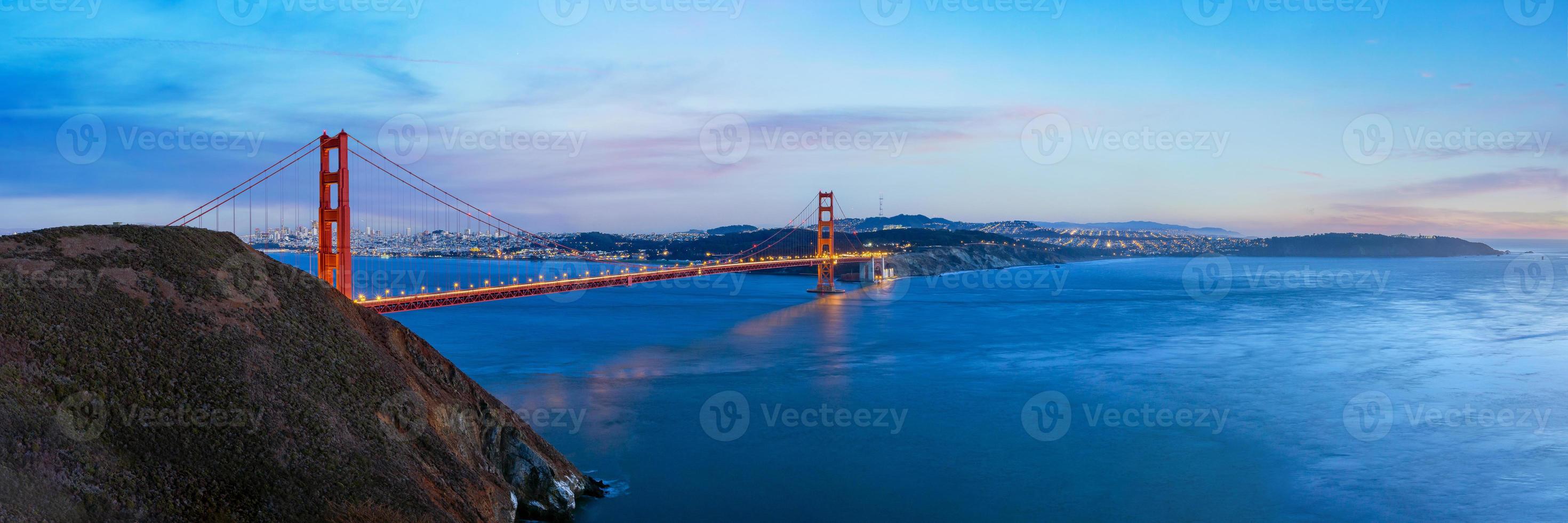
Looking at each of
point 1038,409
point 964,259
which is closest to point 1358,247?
point 964,259

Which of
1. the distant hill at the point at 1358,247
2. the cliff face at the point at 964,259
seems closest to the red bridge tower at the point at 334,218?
the cliff face at the point at 964,259

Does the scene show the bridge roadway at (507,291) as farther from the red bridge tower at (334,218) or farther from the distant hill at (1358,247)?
the distant hill at (1358,247)

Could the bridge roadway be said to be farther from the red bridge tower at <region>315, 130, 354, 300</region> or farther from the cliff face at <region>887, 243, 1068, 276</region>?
the cliff face at <region>887, 243, 1068, 276</region>

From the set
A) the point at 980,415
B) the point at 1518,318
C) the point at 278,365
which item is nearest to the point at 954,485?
the point at 980,415

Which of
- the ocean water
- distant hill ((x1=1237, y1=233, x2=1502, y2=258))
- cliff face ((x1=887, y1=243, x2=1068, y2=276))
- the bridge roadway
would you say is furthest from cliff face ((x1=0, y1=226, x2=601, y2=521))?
distant hill ((x1=1237, y1=233, x2=1502, y2=258))

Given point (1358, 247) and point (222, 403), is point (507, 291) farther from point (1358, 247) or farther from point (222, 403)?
point (1358, 247)

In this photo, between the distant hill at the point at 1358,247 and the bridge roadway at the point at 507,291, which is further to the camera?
the distant hill at the point at 1358,247

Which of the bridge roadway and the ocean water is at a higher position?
the bridge roadway
